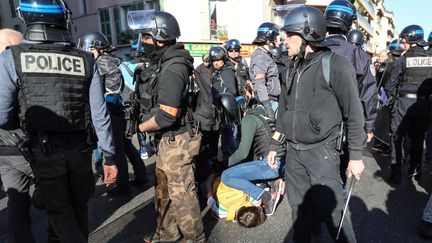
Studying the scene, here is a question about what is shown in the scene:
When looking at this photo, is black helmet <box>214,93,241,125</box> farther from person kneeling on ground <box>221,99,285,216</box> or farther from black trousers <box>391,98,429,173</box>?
black trousers <box>391,98,429,173</box>

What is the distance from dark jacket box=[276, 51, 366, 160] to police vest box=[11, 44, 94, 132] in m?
1.48

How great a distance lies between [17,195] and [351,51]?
Result: 2977mm

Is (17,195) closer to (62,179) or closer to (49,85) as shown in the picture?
(62,179)

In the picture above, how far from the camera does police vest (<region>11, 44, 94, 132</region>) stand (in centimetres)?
197

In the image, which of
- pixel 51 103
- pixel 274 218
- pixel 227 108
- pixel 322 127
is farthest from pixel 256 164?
pixel 51 103

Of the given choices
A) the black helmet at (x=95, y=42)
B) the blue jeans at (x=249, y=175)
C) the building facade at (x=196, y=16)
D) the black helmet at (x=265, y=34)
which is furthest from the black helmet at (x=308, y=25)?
the building facade at (x=196, y=16)

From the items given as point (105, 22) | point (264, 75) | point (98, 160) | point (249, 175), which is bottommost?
point (98, 160)

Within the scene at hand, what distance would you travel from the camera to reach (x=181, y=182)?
276cm

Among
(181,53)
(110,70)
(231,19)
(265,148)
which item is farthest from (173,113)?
(231,19)

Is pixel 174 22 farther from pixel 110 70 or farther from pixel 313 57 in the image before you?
pixel 110 70

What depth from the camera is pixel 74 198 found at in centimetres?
224

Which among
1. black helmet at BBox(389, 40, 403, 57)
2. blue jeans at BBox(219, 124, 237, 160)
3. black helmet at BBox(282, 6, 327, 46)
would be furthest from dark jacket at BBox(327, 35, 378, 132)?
black helmet at BBox(389, 40, 403, 57)

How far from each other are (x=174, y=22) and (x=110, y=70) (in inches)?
58.1

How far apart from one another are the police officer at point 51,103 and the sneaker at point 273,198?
2.02m
